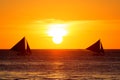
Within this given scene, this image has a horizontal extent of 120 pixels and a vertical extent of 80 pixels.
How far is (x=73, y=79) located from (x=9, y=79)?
7.51 meters

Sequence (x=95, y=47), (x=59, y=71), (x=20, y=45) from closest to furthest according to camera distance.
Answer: (x=59, y=71)
(x=20, y=45)
(x=95, y=47)

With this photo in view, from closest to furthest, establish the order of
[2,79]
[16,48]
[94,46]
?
[2,79], [16,48], [94,46]

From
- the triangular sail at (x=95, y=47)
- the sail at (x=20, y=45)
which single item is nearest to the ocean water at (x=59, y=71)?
the sail at (x=20, y=45)

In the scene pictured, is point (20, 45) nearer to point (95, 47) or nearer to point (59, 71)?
point (95, 47)

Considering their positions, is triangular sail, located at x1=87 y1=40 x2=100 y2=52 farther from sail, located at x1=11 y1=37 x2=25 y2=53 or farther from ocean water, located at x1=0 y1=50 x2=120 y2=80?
sail, located at x1=11 y1=37 x2=25 y2=53

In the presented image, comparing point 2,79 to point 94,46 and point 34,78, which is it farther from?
point 94,46

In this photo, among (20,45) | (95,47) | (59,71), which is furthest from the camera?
(95,47)

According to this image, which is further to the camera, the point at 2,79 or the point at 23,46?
the point at 23,46

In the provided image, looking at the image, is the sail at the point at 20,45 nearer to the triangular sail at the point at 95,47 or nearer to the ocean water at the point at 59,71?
the ocean water at the point at 59,71

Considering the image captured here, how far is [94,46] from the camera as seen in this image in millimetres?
109250

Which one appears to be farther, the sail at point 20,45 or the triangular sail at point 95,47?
the triangular sail at point 95,47

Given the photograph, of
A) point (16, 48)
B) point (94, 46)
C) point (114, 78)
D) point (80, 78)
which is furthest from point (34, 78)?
point (94, 46)

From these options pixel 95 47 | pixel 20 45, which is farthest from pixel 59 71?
pixel 95 47

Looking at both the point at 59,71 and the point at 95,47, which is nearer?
the point at 59,71
